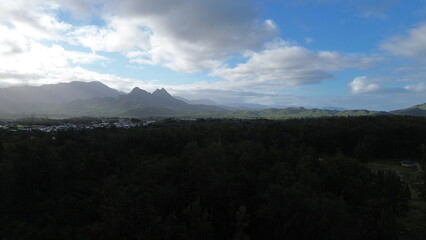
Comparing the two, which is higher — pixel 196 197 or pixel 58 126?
pixel 58 126

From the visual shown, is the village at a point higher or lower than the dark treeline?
higher

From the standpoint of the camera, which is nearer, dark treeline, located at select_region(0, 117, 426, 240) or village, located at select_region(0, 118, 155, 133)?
dark treeline, located at select_region(0, 117, 426, 240)

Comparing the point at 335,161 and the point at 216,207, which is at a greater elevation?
the point at 335,161

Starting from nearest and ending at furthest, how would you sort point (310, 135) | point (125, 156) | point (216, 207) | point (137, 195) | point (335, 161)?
point (137, 195) → point (216, 207) → point (335, 161) → point (125, 156) → point (310, 135)

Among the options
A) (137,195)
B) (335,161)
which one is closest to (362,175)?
(335,161)

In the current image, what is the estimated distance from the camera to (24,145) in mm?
45094

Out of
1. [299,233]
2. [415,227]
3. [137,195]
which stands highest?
[137,195]

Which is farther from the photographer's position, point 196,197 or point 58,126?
point 58,126

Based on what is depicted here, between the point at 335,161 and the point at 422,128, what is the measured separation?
66231 mm

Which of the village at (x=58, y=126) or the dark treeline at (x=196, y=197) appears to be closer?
the dark treeline at (x=196, y=197)

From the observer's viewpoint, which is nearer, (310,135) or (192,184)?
(192,184)

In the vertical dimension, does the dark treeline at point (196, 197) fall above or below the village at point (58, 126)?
below

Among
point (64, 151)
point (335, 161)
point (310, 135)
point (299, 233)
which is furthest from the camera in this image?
point (310, 135)

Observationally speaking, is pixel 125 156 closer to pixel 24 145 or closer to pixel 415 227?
pixel 24 145
